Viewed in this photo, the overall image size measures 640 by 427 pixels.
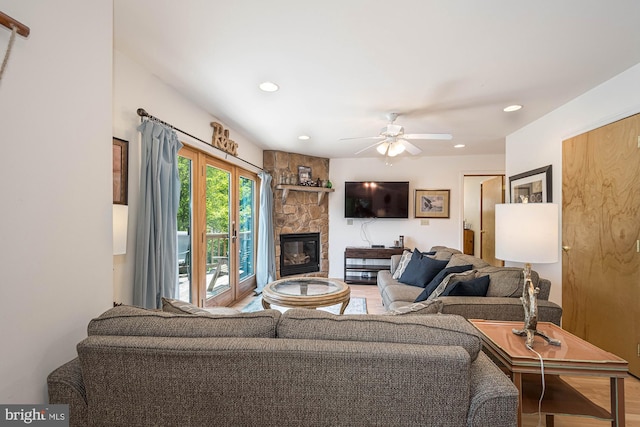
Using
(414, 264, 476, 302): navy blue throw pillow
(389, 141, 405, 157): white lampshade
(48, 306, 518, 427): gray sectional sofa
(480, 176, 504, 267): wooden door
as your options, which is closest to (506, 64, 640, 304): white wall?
(414, 264, 476, 302): navy blue throw pillow

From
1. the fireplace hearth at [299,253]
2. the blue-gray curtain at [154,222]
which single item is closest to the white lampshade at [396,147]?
the blue-gray curtain at [154,222]

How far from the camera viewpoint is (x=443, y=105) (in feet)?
8.91

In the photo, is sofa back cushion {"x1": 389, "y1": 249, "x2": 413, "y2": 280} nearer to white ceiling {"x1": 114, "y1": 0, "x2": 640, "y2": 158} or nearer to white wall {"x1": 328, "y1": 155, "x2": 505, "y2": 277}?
white wall {"x1": 328, "y1": 155, "x2": 505, "y2": 277}

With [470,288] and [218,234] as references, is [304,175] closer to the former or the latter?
[218,234]

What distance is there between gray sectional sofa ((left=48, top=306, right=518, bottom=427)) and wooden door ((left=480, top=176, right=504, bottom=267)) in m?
4.49

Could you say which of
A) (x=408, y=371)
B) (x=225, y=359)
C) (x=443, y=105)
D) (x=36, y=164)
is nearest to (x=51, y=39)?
(x=36, y=164)

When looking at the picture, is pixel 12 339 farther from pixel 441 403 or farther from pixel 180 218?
pixel 180 218

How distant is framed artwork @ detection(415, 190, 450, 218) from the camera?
505 cm

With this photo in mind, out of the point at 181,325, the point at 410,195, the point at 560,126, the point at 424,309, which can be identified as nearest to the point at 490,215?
the point at 410,195

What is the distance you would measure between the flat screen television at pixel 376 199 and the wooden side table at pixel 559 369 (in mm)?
3701

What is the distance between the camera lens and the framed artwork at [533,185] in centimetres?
294

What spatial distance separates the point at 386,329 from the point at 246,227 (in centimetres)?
369

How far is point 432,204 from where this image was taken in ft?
16.7

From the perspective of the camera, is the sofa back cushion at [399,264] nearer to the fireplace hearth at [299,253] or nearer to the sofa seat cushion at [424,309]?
the fireplace hearth at [299,253]
